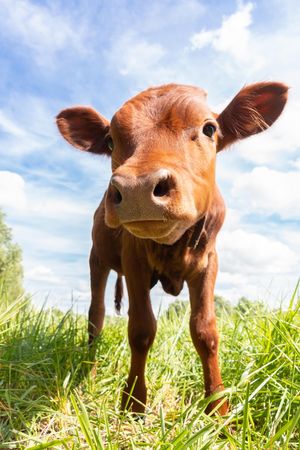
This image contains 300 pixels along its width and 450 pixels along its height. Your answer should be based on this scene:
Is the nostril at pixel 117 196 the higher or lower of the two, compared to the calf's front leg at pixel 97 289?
higher

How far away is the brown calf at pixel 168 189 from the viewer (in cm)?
292

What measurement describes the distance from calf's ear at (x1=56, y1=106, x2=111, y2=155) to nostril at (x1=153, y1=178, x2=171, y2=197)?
1792 mm

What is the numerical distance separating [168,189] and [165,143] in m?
0.49

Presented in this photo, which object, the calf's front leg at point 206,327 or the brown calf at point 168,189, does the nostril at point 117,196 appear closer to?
the brown calf at point 168,189

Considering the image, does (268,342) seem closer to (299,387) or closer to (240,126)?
(299,387)

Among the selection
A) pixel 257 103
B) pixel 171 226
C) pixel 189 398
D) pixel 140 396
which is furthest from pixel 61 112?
pixel 189 398

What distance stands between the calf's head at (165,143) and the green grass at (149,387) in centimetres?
112

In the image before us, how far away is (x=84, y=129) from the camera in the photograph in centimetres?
462

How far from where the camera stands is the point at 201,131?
11.9 feet

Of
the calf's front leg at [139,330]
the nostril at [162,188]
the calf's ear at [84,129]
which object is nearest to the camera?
the nostril at [162,188]

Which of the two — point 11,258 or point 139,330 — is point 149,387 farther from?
point 11,258

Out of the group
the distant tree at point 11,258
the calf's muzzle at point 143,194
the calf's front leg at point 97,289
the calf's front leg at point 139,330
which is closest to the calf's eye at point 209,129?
the calf's muzzle at point 143,194

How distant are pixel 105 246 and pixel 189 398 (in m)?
1.80

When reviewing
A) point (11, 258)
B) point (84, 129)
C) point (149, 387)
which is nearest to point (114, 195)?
point (84, 129)
